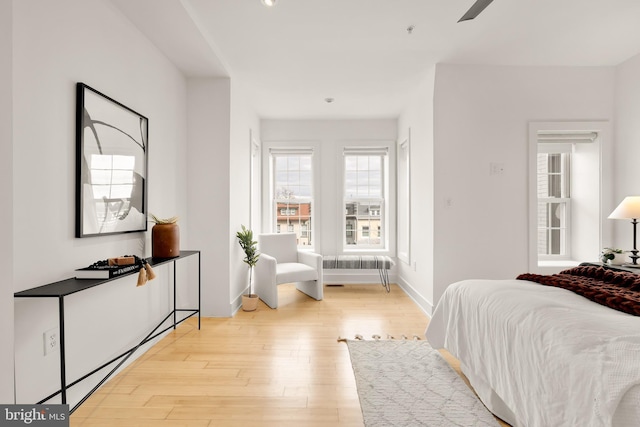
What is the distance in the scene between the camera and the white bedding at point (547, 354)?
1149 millimetres

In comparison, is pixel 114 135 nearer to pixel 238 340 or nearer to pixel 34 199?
pixel 34 199

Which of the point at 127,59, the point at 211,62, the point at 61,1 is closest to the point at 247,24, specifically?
the point at 211,62

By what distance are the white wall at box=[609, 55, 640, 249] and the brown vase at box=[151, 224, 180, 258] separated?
14.1 feet

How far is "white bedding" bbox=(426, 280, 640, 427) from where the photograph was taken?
1.15 m

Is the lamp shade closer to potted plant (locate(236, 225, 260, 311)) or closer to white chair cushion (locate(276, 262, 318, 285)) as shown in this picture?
white chair cushion (locate(276, 262, 318, 285))

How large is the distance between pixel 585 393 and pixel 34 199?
2.50 m

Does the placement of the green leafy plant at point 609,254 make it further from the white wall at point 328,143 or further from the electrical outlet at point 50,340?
the electrical outlet at point 50,340

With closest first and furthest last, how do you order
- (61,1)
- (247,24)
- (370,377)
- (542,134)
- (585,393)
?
(585,393) → (61,1) → (370,377) → (247,24) → (542,134)

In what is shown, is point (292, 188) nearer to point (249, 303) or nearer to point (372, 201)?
point (372, 201)

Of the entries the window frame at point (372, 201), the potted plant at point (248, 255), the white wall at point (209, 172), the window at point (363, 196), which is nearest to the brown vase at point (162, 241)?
the white wall at point (209, 172)

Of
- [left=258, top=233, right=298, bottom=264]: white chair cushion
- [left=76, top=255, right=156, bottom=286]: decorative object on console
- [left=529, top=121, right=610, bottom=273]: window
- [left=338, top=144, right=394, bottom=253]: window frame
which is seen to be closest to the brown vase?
[left=76, top=255, right=156, bottom=286]: decorative object on console

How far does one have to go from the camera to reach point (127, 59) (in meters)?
2.56

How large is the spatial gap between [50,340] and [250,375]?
1182 mm

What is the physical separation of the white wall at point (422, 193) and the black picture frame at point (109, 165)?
2.72m
